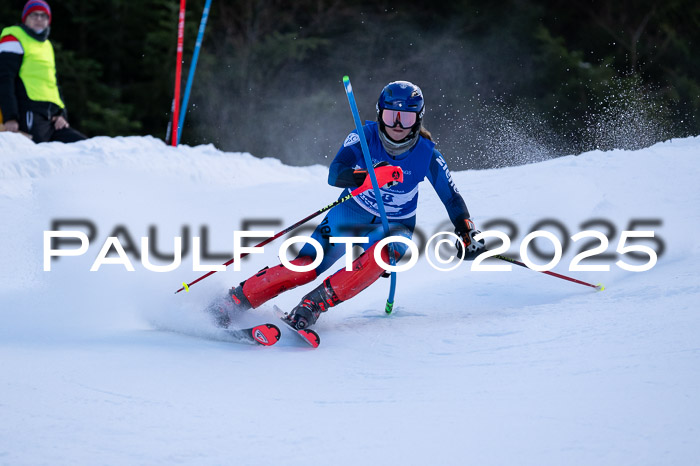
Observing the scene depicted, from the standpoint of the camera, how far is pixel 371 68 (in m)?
15.9

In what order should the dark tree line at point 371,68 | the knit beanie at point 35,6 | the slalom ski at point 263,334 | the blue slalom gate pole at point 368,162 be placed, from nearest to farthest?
the slalom ski at point 263,334, the blue slalom gate pole at point 368,162, the knit beanie at point 35,6, the dark tree line at point 371,68

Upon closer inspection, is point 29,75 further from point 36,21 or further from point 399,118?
point 399,118

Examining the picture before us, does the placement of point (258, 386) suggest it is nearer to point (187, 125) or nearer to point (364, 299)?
point (364, 299)

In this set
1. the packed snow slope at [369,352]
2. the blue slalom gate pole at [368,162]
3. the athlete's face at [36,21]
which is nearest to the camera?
the packed snow slope at [369,352]

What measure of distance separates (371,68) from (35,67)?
9224 mm

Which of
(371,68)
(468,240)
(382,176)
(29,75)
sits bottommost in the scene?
(468,240)

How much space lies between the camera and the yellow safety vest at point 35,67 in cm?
733

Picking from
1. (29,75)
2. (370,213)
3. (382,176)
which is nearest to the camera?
(382,176)

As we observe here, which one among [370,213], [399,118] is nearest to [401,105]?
[399,118]

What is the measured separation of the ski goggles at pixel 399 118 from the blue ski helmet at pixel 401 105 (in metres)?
0.01

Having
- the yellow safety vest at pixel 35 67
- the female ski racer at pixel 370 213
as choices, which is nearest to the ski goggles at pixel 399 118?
the female ski racer at pixel 370 213

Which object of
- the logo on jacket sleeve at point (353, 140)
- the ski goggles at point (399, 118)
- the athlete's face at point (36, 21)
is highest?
the athlete's face at point (36, 21)

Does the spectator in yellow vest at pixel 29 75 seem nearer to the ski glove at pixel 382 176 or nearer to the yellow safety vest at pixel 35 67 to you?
the yellow safety vest at pixel 35 67

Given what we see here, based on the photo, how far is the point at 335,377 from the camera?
3.10m
